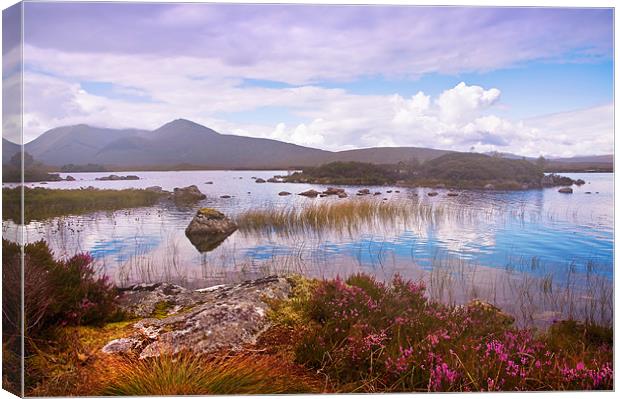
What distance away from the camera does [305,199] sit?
6.33 metres

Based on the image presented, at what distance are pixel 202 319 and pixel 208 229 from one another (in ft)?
2.76

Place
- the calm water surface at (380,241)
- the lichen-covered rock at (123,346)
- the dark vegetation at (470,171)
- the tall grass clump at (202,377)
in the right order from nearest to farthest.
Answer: the tall grass clump at (202,377) → the lichen-covered rock at (123,346) → the calm water surface at (380,241) → the dark vegetation at (470,171)

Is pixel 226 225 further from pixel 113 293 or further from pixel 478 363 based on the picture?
pixel 478 363

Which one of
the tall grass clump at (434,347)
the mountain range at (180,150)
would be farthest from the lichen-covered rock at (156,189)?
the tall grass clump at (434,347)

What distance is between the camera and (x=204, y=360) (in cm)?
564

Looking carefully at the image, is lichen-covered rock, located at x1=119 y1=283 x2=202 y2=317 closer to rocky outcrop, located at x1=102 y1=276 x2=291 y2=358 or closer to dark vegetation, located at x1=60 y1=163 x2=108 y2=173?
rocky outcrop, located at x1=102 y1=276 x2=291 y2=358

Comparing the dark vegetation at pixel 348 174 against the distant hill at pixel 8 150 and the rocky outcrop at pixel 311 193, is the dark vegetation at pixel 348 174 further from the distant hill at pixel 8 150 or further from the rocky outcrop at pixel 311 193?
the distant hill at pixel 8 150

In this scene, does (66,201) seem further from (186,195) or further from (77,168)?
(186,195)

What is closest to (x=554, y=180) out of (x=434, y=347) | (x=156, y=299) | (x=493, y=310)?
(x=493, y=310)

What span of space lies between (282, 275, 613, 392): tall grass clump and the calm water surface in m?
0.34

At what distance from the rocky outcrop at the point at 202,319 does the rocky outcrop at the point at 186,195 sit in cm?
84

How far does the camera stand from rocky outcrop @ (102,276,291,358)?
5.70 metres

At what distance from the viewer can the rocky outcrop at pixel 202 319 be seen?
18.7 ft

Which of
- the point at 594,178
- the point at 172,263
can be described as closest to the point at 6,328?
the point at 172,263
